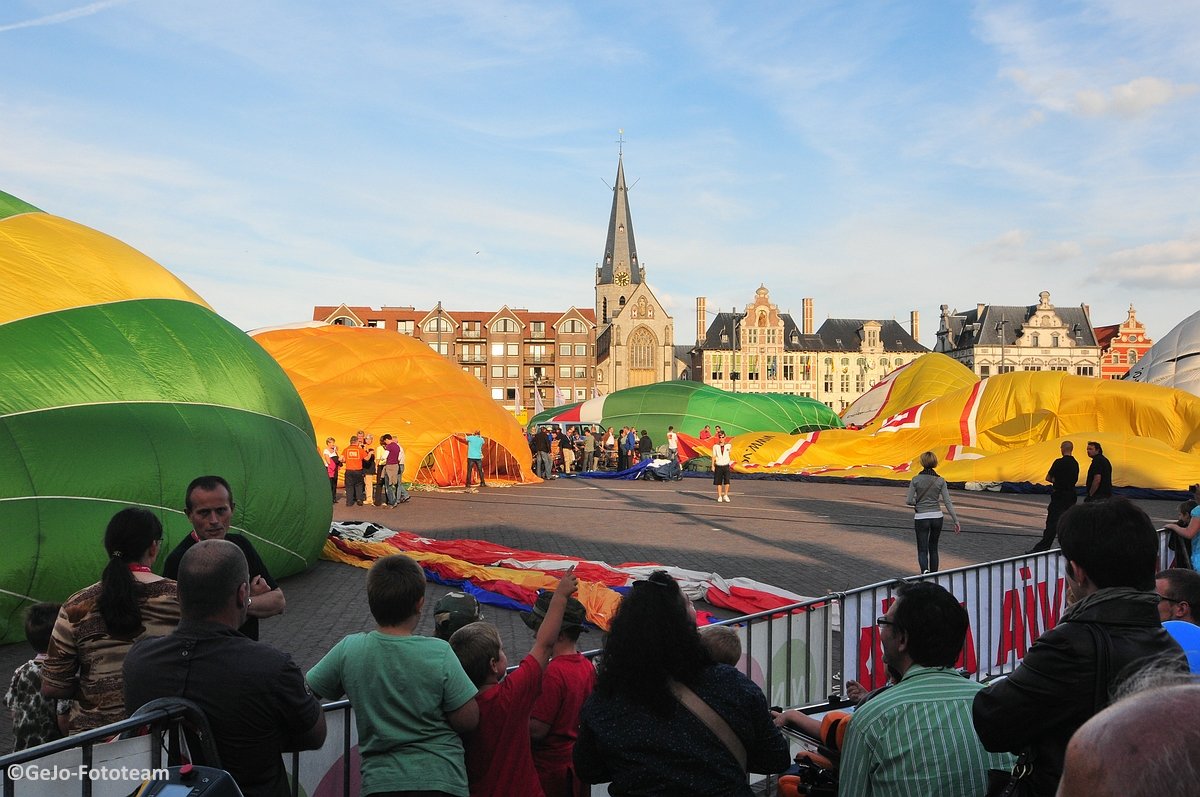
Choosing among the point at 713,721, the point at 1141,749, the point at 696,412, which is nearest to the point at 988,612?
the point at 713,721

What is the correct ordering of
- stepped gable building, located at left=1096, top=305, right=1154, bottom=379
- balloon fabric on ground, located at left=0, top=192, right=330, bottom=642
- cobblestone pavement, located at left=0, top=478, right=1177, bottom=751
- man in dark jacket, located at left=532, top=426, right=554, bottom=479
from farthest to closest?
stepped gable building, located at left=1096, top=305, right=1154, bottom=379 < man in dark jacket, located at left=532, top=426, right=554, bottom=479 < cobblestone pavement, located at left=0, top=478, right=1177, bottom=751 < balloon fabric on ground, located at left=0, top=192, right=330, bottom=642

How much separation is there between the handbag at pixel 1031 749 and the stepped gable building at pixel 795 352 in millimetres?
97978

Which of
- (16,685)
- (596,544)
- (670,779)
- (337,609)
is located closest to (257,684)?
(670,779)

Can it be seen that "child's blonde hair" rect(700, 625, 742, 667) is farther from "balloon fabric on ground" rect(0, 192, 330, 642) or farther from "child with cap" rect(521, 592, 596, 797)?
"balloon fabric on ground" rect(0, 192, 330, 642)

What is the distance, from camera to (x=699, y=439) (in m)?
40.5

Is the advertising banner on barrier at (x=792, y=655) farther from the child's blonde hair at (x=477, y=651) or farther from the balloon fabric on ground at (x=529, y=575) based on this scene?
the balloon fabric on ground at (x=529, y=575)

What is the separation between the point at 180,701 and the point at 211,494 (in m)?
2.14

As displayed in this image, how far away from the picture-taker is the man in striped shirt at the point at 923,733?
3055 mm

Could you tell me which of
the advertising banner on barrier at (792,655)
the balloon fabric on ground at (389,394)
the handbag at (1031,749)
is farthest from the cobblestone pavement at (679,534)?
the handbag at (1031,749)

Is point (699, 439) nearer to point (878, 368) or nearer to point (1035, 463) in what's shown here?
point (1035, 463)

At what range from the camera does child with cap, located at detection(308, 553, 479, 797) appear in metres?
3.62

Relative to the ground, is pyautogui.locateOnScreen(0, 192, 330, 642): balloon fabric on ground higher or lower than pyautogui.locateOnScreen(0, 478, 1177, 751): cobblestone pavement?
higher

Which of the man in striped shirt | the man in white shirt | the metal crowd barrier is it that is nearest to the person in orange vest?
the man in white shirt

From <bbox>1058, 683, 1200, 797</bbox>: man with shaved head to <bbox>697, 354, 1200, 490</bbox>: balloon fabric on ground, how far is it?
25.8m
